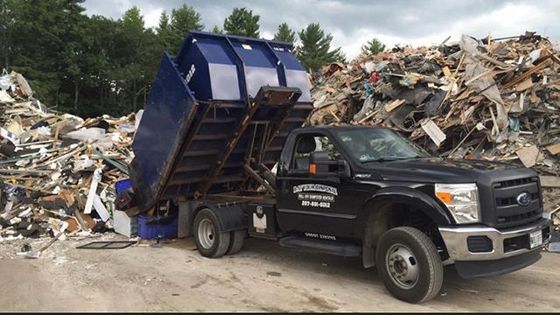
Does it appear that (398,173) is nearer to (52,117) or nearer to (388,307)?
(388,307)

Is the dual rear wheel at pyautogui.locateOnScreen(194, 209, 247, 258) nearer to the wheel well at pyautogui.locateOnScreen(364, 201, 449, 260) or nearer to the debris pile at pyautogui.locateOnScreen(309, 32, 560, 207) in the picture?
the wheel well at pyautogui.locateOnScreen(364, 201, 449, 260)

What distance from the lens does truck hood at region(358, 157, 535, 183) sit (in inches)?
226

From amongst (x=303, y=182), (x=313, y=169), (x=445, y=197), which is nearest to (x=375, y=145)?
(x=313, y=169)

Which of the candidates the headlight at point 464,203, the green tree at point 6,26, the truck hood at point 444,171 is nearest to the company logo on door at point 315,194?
the truck hood at point 444,171

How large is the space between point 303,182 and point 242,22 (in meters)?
57.5

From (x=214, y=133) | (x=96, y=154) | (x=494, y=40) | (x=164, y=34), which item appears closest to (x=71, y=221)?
(x=96, y=154)

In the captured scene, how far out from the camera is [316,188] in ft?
22.9

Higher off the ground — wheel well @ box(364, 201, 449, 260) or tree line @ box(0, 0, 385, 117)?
tree line @ box(0, 0, 385, 117)

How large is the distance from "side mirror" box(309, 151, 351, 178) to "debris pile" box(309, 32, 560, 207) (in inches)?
227

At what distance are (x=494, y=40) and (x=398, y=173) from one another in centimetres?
1172

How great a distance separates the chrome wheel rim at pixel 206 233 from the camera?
8.54 metres

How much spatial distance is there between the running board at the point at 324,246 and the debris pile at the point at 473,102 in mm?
Result: 5713

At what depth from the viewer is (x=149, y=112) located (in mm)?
9117

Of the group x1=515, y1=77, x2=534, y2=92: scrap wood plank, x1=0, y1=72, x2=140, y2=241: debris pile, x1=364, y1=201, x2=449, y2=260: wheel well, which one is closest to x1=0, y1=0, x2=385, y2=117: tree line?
x1=0, y1=72, x2=140, y2=241: debris pile
